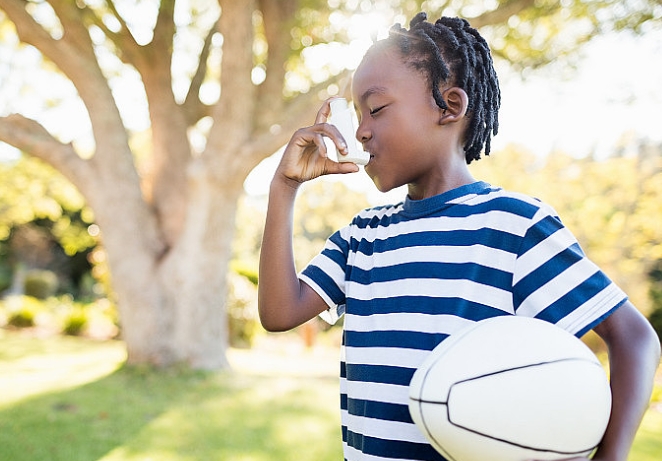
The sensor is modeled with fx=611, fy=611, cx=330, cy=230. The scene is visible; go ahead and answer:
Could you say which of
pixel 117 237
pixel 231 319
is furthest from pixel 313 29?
pixel 231 319

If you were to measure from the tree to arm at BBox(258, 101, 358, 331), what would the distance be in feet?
16.2

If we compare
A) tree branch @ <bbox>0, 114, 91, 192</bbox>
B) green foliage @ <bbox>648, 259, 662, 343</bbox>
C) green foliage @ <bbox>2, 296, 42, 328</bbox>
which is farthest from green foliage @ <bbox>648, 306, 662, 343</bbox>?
green foliage @ <bbox>2, 296, 42, 328</bbox>

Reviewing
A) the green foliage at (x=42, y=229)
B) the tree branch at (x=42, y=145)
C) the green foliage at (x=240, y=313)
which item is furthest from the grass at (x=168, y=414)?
the green foliage at (x=42, y=229)

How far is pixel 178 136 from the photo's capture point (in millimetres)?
→ 7316

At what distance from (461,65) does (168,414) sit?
4.44 metres

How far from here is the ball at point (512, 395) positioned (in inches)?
40.3

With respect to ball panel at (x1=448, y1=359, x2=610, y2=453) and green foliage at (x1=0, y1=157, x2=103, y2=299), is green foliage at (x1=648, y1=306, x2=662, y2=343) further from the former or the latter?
ball panel at (x1=448, y1=359, x2=610, y2=453)

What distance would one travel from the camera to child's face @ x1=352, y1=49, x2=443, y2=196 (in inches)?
52.3

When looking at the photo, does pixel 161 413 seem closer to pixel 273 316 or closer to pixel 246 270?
pixel 273 316

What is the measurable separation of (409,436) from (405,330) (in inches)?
8.3

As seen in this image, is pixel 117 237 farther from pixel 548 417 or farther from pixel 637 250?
pixel 637 250

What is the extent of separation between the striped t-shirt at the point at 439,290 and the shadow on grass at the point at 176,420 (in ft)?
9.79

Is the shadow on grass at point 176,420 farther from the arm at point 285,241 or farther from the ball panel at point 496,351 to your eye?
the ball panel at point 496,351

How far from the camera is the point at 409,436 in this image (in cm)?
123
